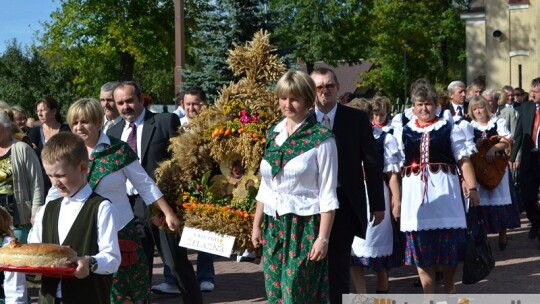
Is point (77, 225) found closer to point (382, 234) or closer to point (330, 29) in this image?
point (382, 234)

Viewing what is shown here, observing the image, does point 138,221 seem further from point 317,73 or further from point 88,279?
point 88,279

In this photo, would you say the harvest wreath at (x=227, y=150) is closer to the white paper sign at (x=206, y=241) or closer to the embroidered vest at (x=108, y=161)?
the white paper sign at (x=206, y=241)

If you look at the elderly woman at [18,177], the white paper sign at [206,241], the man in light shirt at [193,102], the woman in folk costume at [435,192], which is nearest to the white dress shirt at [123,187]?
the white paper sign at [206,241]

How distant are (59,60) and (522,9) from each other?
75.6 ft

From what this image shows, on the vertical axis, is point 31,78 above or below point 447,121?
above

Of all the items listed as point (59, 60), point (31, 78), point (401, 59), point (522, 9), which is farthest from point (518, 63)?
point (31, 78)

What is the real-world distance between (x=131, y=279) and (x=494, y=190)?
259 inches

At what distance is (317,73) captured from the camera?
6.33 meters

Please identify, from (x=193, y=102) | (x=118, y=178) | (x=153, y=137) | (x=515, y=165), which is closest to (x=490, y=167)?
(x=515, y=165)

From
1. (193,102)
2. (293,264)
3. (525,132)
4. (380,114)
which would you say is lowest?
(293,264)

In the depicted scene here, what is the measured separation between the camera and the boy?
4543 mm

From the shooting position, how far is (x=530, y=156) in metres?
12.7

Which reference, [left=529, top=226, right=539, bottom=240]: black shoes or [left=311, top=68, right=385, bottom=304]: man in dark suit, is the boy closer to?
[left=311, top=68, right=385, bottom=304]: man in dark suit

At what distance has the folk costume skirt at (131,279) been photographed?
20.3 ft
